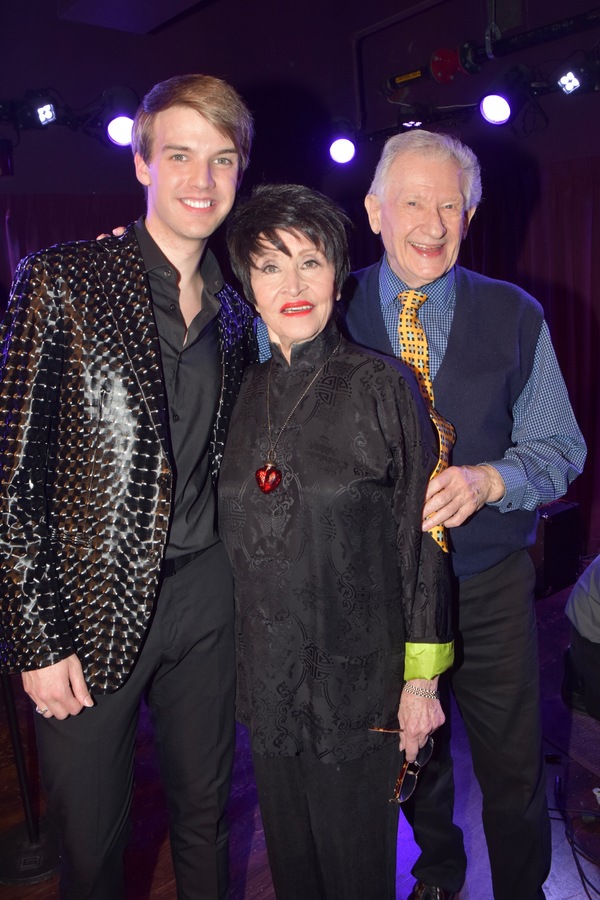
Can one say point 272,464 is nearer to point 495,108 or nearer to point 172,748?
point 172,748

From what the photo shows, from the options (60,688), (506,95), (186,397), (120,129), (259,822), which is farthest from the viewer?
(120,129)

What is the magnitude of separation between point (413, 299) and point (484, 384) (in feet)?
0.89

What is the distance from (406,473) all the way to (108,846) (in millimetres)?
990

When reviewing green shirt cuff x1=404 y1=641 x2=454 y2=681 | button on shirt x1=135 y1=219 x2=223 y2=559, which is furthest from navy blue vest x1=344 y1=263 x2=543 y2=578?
button on shirt x1=135 y1=219 x2=223 y2=559

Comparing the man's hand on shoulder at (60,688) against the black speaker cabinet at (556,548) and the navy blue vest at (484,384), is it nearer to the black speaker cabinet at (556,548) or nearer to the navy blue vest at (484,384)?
the navy blue vest at (484,384)

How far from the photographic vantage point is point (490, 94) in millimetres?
5344

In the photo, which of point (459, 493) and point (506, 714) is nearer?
point (459, 493)

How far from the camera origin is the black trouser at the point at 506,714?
76.5 inches

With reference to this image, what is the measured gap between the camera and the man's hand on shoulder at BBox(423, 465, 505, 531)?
161 centimetres

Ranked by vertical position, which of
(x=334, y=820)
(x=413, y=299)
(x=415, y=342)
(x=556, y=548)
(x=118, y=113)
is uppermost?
(x=118, y=113)

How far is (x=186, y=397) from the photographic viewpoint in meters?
1.75

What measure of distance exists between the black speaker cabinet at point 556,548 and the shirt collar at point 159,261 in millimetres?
3533

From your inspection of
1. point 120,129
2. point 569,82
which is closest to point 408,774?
point 569,82

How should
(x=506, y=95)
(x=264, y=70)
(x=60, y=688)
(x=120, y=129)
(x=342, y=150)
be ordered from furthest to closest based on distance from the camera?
(x=264, y=70) → (x=342, y=150) → (x=120, y=129) → (x=506, y=95) → (x=60, y=688)
